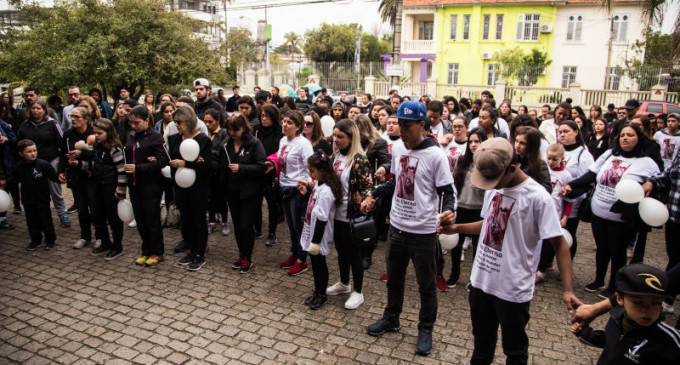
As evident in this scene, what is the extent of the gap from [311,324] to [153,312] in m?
1.71

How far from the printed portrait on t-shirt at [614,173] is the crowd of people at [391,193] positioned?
1 cm

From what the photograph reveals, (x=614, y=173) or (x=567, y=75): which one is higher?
(x=567, y=75)

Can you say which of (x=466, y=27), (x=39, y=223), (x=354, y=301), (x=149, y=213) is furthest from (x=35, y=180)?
(x=466, y=27)

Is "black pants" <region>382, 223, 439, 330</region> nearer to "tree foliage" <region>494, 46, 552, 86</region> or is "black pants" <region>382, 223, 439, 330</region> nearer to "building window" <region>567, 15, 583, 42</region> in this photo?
"tree foliage" <region>494, 46, 552, 86</region>

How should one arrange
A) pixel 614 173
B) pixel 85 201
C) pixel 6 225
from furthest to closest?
pixel 6 225 < pixel 85 201 < pixel 614 173

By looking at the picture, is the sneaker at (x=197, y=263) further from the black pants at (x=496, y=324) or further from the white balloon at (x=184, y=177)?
the black pants at (x=496, y=324)

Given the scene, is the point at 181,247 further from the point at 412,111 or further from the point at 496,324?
the point at 496,324

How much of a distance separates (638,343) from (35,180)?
7.04m

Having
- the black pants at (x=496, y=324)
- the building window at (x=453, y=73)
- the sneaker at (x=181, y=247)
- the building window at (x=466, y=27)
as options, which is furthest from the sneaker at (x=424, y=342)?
Result: the building window at (x=466, y=27)

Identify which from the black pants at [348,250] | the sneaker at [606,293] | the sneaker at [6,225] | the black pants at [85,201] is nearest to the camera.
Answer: the black pants at [348,250]

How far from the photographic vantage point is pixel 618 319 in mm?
2373

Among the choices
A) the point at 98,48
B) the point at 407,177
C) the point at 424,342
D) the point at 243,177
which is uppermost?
the point at 98,48

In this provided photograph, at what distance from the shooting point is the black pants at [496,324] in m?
2.86

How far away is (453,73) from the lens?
34125 millimetres
